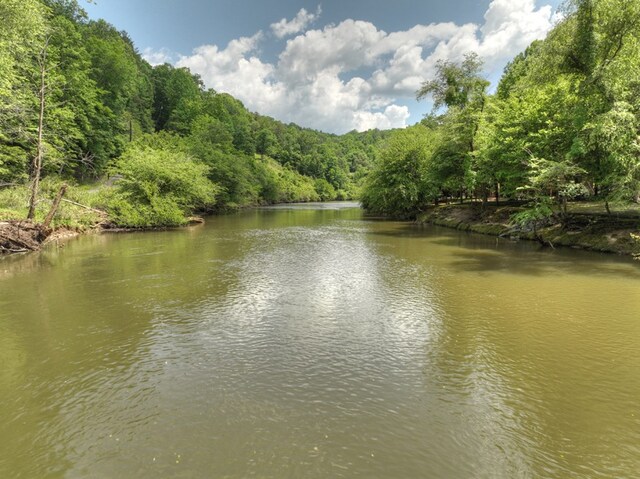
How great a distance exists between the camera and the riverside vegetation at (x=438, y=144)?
19.3 metres

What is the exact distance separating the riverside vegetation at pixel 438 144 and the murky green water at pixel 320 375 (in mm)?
8224

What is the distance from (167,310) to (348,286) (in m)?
6.41

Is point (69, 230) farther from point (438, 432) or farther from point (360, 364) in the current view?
point (438, 432)

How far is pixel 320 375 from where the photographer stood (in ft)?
23.8

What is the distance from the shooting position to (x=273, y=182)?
9000 centimetres

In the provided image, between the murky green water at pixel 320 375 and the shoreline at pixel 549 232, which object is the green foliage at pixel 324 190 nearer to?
the shoreline at pixel 549 232

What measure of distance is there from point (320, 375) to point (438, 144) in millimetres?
36532

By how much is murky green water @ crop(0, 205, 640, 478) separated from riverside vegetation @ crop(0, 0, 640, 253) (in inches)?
324

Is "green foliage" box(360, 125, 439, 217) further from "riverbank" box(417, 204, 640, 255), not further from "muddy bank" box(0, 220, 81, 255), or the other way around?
"muddy bank" box(0, 220, 81, 255)

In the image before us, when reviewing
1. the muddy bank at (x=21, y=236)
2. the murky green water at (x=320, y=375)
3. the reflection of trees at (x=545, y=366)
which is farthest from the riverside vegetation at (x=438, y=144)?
the reflection of trees at (x=545, y=366)

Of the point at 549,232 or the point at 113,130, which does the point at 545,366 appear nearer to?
the point at 549,232

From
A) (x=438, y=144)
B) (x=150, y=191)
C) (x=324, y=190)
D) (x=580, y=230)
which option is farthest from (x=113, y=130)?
(x=324, y=190)

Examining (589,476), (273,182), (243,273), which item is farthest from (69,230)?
(273,182)

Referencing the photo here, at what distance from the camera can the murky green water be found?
4969mm
